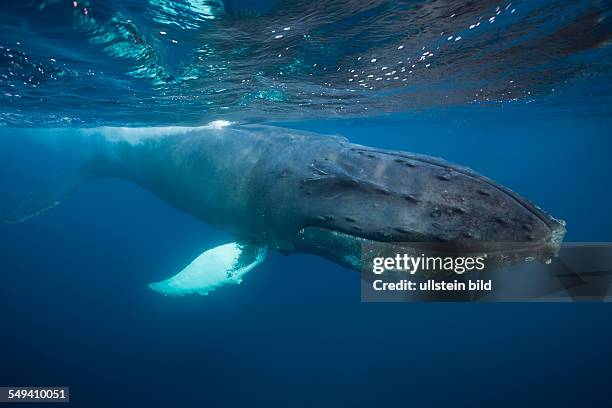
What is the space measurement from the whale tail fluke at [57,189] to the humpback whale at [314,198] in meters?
4.12

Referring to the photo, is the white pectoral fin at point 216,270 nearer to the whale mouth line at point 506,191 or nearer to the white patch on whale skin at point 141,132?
the white patch on whale skin at point 141,132

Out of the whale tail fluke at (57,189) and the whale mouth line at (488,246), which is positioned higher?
the whale tail fluke at (57,189)

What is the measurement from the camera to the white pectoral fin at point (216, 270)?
686 cm

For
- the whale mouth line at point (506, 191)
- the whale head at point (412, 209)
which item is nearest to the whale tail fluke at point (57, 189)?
the whale head at point (412, 209)

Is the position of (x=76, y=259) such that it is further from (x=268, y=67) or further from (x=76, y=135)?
(x=268, y=67)

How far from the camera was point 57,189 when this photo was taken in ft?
44.0

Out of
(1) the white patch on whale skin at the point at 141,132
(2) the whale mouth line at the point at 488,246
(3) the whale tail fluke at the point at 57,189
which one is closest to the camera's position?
(2) the whale mouth line at the point at 488,246

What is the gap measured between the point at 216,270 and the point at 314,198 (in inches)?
118

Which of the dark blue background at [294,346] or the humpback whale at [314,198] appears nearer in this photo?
the humpback whale at [314,198]

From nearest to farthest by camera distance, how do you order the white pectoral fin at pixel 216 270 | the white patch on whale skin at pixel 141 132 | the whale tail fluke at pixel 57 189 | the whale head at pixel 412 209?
the whale head at pixel 412 209, the white pectoral fin at pixel 216 270, the white patch on whale skin at pixel 141 132, the whale tail fluke at pixel 57 189

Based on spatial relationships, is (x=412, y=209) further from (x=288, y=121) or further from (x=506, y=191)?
(x=288, y=121)

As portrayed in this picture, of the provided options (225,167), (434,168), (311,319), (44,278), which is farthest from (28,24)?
(44,278)

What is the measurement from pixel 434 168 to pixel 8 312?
3158cm

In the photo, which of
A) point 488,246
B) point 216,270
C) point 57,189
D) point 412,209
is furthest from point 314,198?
point 57,189
